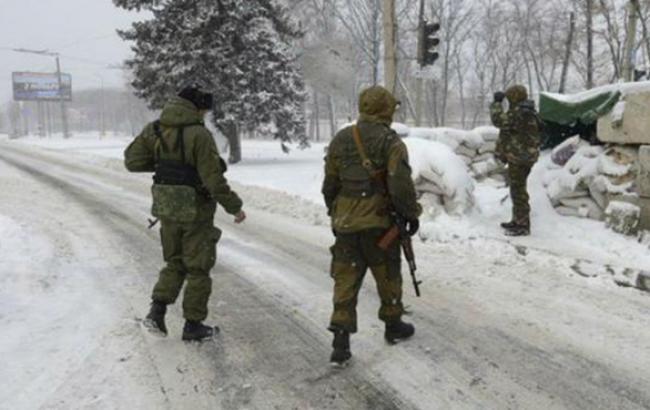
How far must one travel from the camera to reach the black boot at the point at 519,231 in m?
8.10

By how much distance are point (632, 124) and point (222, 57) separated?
14.7 meters

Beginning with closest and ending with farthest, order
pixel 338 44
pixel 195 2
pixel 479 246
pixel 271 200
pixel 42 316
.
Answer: pixel 42 316 < pixel 479 246 < pixel 271 200 < pixel 195 2 < pixel 338 44

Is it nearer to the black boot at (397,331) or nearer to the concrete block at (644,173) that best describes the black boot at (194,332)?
the black boot at (397,331)

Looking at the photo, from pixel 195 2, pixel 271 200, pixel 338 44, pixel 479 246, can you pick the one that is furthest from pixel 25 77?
pixel 479 246

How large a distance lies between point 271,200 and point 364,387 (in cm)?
858

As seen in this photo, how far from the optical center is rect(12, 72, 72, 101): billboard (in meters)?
70.0

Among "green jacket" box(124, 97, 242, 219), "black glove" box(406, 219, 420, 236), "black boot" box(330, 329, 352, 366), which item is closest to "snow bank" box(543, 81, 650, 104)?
"black glove" box(406, 219, 420, 236)

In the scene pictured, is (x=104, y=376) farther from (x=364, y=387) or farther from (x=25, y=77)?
(x=25, y=77)

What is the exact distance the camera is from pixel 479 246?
7531 millimetres

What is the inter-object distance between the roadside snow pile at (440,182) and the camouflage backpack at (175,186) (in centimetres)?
534

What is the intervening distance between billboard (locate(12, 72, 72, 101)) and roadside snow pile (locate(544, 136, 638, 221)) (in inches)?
2744

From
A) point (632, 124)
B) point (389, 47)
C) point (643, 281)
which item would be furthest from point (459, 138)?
→ point (643, 281)

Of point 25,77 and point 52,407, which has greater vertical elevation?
point 25,77

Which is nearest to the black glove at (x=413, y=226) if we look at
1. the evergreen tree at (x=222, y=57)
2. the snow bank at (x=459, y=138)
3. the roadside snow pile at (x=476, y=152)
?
A: the snow bank at (x=459, y=138)
